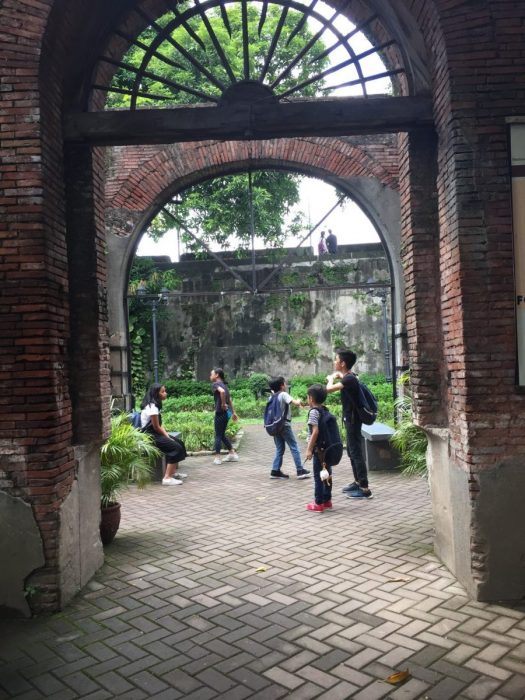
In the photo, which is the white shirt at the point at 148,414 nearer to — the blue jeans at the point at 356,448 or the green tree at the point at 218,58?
the blue jeans at the point at 356,448

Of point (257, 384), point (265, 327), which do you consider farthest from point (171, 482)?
point (265, 327)

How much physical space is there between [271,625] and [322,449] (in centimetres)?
284

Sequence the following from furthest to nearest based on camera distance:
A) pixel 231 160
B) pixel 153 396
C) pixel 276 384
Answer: pixel 231 160 → pixel 276 384 → pixel 153 396

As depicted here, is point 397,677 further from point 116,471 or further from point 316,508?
point 316,508

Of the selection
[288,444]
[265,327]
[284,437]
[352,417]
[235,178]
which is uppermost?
[235,178]

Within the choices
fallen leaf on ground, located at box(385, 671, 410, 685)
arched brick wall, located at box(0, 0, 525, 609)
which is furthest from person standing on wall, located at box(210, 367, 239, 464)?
fallen leaf on ground, located at box(385, 671, 410, 685)

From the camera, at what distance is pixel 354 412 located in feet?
23.7

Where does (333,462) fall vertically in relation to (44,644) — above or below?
above

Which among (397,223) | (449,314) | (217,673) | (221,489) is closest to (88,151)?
(449,314)

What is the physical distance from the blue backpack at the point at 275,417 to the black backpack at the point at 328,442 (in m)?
1.75

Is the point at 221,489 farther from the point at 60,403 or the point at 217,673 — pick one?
the point at 217,673

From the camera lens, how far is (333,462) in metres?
6.61

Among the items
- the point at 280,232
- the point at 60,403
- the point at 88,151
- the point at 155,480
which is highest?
the point at 280,232

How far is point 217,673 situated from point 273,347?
62.0 ft
